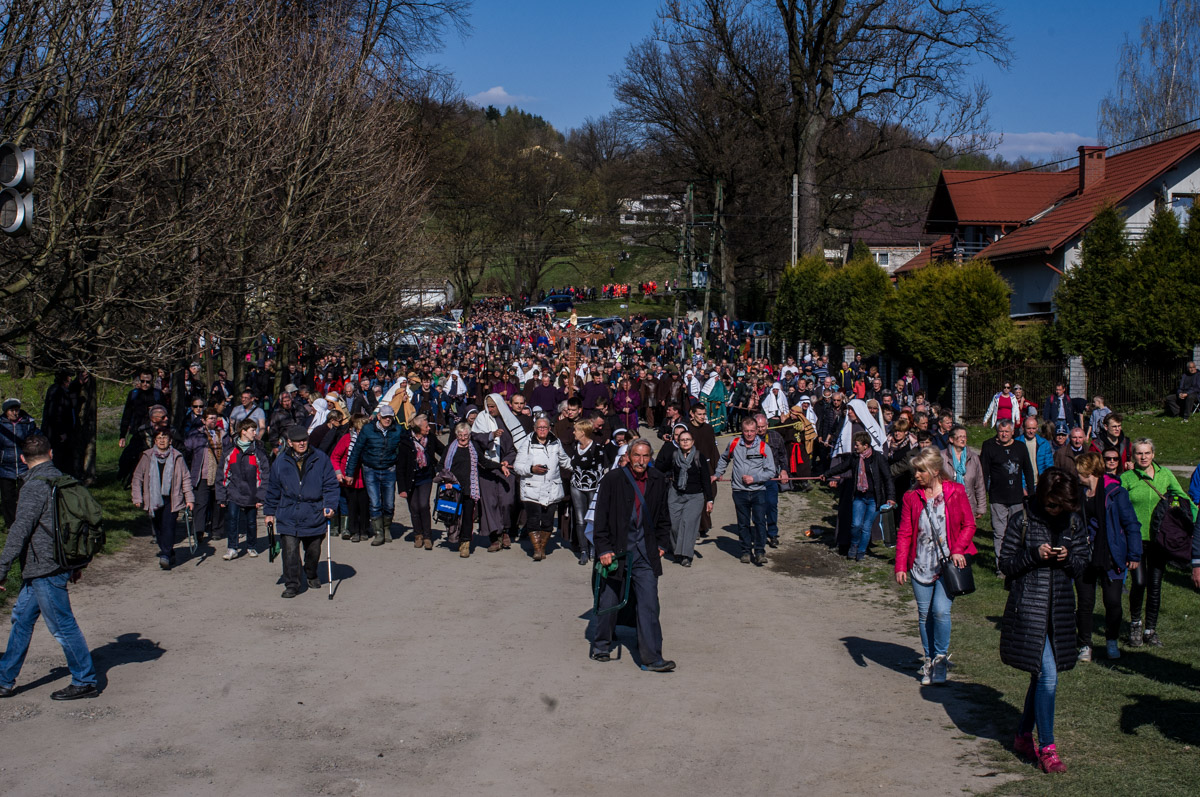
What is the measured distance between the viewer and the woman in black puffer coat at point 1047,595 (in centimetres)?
619

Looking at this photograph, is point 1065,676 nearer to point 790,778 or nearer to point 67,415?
point 790,778

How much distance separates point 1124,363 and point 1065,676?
21401mm

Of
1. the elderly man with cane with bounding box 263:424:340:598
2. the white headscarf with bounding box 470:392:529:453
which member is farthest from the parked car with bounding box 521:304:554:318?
the elderly man with cane with bounding box 263:424:340:598

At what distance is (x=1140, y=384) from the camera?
88.8ft

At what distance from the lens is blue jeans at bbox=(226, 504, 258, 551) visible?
1276cm

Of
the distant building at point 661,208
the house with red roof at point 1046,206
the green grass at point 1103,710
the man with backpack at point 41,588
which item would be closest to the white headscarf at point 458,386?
the house with red roof at point 1046,206

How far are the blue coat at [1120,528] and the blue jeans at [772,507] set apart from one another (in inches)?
196

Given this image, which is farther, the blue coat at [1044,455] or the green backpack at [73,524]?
the blue coat at [1044,455]

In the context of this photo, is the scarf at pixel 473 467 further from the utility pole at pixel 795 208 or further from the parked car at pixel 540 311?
the parked car at pixel 540 311

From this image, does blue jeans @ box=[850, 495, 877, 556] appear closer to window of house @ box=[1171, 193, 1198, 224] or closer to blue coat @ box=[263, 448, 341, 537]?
blue coat @ box=[263, 448, 341, 537]

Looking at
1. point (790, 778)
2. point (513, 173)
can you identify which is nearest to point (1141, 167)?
point (790, 778)

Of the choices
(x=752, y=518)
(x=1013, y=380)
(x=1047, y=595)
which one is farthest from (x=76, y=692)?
(x=1013, y=380)

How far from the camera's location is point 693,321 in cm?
5016

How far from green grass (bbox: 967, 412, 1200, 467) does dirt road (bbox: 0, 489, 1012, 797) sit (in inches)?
518
